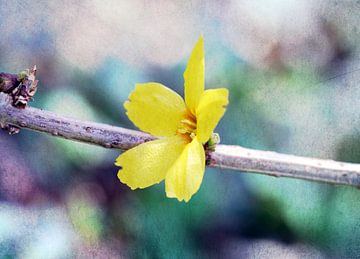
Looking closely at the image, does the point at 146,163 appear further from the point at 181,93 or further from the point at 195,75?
the point at 181,93

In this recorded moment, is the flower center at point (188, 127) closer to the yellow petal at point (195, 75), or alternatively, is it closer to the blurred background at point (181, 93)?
the yellow petal at point (195, 75)

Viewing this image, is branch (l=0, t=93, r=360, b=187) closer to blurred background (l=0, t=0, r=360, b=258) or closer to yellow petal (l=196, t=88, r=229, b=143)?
yellow petal (l=196, t=88, r=229, b=143)

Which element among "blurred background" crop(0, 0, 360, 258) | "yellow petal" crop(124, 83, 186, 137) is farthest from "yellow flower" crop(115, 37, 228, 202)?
"blurred background" crop(0, 0, 360, 258)

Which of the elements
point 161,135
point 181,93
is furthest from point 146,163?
point 181,93

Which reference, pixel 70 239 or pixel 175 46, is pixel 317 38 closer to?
pixel 175 46

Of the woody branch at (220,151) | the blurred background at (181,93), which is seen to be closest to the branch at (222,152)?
the woody branch at (220,151)
